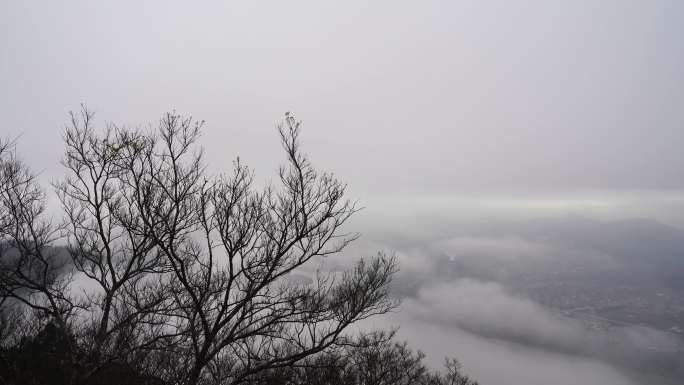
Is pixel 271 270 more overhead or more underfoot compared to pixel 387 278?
more underfoot

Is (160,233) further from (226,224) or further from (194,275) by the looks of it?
(226,224)

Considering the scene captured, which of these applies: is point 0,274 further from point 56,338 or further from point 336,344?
point 336,344

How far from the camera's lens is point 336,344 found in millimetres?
8414

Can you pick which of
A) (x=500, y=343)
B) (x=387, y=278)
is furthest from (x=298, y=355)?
(x=500, y=343)

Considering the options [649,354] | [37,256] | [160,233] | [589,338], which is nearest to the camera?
[160,233]

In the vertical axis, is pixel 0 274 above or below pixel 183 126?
below

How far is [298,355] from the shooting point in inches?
307

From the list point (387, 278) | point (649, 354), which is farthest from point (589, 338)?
point (387, 278)

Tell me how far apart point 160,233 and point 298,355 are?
4.91 m

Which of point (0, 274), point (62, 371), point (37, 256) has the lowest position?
point (62, 371)

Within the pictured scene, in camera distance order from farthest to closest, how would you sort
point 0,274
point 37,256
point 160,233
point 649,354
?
point 649,354 → point 37,256 → point 0,274 → point 160,233

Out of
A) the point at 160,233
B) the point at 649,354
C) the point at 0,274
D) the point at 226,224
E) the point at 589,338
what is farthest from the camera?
the point at 589,338

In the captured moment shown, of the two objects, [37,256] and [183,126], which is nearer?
[183,126]

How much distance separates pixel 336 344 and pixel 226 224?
14.7 feet
